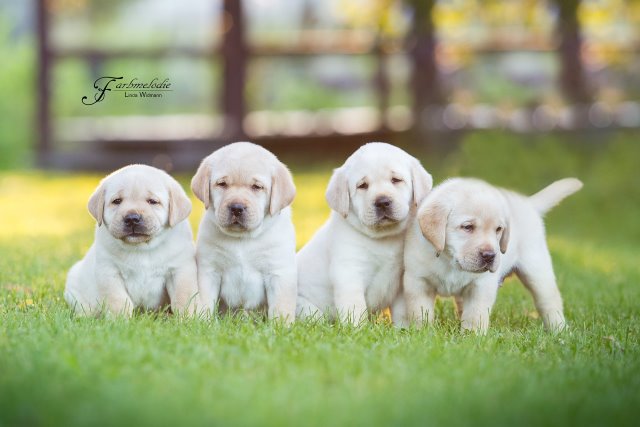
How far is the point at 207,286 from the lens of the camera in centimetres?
524

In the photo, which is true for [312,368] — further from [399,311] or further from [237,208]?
[399,311]

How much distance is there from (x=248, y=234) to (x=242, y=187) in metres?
0.26

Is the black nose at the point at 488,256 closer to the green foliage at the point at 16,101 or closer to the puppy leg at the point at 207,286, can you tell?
the puppy leg at the point at 207,286

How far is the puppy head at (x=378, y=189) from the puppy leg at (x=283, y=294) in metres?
0.44

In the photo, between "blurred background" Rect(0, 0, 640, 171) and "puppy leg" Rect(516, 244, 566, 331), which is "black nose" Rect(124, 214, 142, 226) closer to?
"puppy leg" Rect(516, 244, 566, 331)

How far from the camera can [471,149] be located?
40.1 ft

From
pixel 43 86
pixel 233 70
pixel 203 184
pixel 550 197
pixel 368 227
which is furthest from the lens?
pixel 233 70

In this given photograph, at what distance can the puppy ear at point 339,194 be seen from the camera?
17.1ft

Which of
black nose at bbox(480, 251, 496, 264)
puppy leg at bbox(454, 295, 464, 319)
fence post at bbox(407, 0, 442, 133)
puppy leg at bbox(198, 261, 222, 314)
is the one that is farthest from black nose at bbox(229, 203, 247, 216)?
fence post at bbox(407, 0, 442, 133)

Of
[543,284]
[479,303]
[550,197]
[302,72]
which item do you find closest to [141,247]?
[479,303]

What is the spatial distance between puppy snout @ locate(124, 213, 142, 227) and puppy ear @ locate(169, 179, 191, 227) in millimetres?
205

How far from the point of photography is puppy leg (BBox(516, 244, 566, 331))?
553 cm

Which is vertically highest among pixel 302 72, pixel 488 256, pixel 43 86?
pixel 302 72

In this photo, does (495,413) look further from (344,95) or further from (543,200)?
(344,95)
